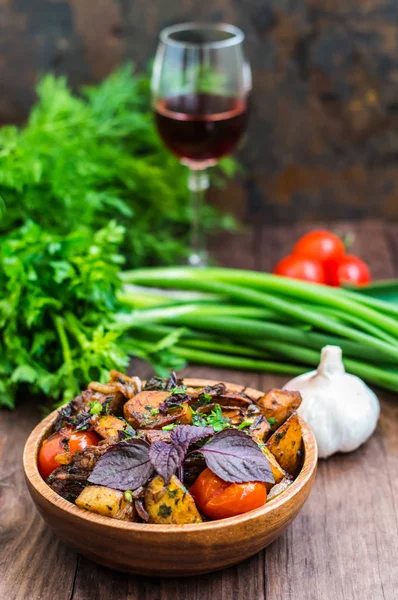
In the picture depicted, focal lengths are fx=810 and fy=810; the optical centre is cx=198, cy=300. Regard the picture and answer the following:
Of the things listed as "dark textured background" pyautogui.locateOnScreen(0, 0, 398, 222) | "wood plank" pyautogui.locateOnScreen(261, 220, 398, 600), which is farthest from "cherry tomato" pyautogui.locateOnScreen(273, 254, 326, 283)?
"dark textured background" pyautogui.locateOnScreen(0, 0, 398, 222)

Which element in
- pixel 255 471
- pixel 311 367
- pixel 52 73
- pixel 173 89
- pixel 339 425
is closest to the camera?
pixel 255 471

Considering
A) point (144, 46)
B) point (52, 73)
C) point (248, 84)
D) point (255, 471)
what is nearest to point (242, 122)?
point (248, 84)

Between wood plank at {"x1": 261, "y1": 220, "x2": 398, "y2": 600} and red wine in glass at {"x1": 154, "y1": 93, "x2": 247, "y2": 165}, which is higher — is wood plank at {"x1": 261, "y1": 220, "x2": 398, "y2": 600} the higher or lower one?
the lower one

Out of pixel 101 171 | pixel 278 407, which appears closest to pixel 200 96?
pixel 101 171

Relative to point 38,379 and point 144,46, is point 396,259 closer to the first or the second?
point 144,46

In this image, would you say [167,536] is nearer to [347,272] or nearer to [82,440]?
[82,440]

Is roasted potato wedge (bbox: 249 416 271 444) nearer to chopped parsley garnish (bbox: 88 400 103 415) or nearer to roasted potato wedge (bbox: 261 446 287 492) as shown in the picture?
roasted potato wedge (bbox: 261 446 287 492)

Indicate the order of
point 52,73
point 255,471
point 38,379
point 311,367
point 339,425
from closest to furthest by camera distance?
point 255,471 → point 339,425 → point 38,379 → point 311,367 → point 52,73
